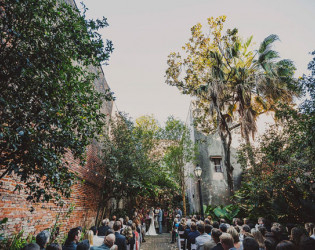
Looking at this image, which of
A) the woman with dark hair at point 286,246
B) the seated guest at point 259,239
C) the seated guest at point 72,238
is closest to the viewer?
the woman with dark hair at point 286,246

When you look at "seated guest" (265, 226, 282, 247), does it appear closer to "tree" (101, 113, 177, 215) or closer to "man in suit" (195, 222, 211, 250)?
"man in suit" (195, 222, 211, 250)

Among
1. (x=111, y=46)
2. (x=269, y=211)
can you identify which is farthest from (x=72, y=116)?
(x=269, y=211)

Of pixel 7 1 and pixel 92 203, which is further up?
pixel 7 1

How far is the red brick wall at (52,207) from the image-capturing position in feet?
14.1

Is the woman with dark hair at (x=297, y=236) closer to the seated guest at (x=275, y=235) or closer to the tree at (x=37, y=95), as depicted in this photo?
the seated guest at (x=275, y=235)

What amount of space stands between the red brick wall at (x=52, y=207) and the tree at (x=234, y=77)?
840 cm

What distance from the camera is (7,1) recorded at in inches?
104

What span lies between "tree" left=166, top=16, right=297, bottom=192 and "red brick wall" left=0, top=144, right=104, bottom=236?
840 cm

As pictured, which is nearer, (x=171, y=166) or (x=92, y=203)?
(x=92, y=203)

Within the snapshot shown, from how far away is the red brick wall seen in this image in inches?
169

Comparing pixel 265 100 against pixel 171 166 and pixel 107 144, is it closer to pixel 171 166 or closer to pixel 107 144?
pixel 171 166

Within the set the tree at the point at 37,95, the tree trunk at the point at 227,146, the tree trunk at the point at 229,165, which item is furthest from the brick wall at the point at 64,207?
the tree trunk at the point at 229,165

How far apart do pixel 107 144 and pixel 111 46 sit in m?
7.42

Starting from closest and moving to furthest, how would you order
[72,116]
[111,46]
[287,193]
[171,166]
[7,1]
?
[7,1]
[72,116]
[111,46]
[287,193]
[171,166]
